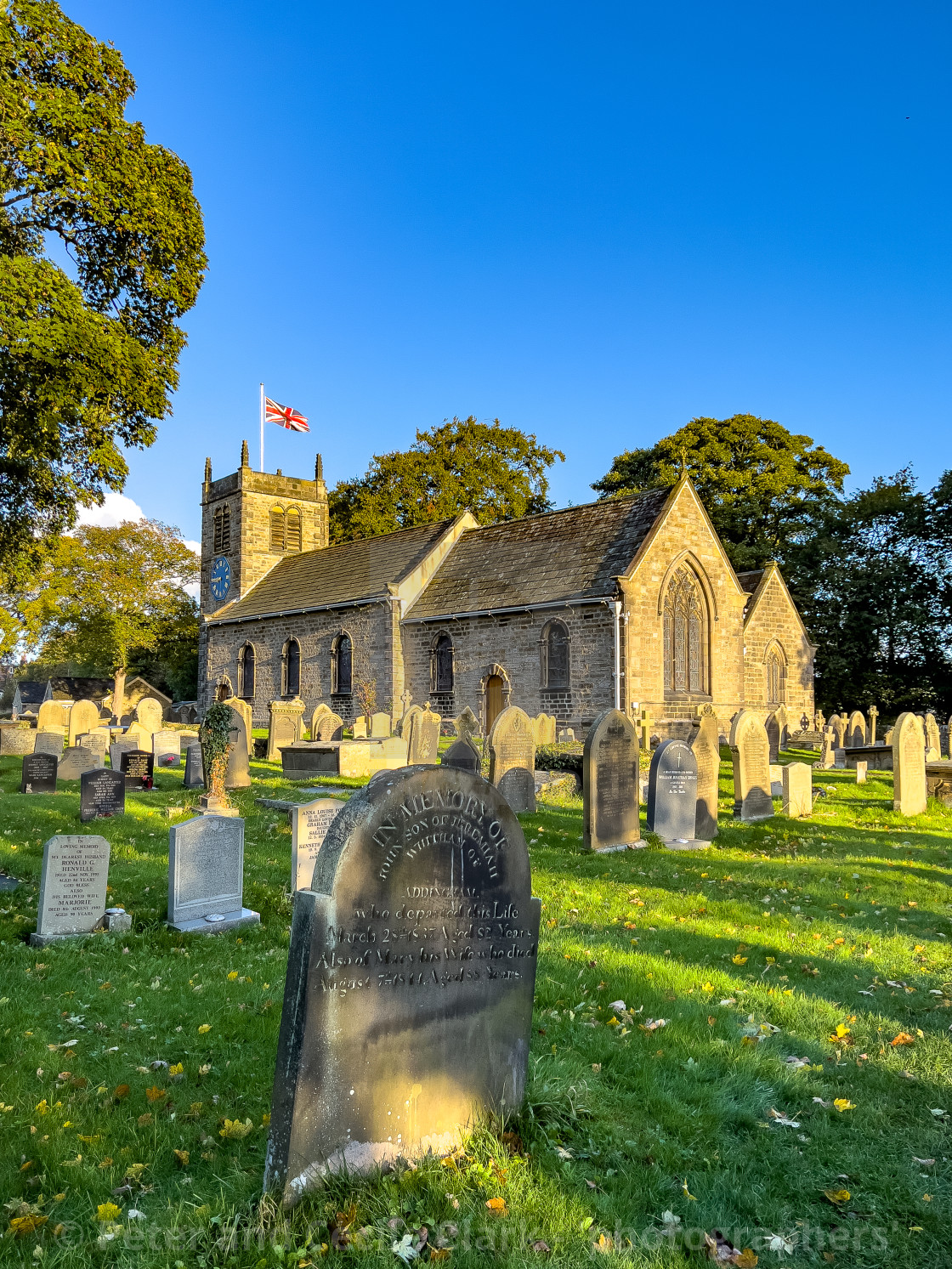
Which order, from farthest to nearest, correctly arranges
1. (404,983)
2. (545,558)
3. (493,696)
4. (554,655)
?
1. (545,558)
2. (493,696)
3. (554,655)
4. (404,983)

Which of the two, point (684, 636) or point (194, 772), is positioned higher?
point (684, 636)

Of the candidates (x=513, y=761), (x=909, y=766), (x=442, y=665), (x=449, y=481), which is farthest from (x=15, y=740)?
(x=449, y=481)

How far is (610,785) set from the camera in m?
10.2

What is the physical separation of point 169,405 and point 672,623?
55.8 feet

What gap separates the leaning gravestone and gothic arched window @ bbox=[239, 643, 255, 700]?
33994 millimetres

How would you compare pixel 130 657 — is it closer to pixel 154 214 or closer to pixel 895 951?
pixel 154 214

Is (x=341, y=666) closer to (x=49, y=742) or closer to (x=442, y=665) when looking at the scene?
(x=442, y=665)

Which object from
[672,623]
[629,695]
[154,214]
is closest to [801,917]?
[154,214]

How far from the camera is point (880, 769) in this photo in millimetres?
20062

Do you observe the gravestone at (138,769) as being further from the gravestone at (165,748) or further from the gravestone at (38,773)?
the gravestone at (165,748)

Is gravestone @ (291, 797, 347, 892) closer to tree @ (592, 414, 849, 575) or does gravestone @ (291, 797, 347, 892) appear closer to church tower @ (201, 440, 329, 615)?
church tower @ (201, 440, 329, 615)

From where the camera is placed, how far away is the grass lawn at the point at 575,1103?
9.44 ft

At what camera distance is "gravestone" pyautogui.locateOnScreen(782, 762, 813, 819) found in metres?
12.6

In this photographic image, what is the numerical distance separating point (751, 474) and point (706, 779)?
34569mm
